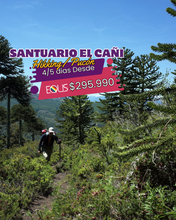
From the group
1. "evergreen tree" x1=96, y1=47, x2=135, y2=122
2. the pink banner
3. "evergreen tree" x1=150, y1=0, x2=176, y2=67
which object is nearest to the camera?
"evergreen tree" x1=150, y1=0, x2=176, y2=67

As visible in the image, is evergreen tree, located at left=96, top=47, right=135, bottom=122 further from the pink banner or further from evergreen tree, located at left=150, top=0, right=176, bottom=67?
evergreen tree, located at left=150, top=0, right=176, bottom=67

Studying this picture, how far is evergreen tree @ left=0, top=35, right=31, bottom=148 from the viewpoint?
65.1 ft

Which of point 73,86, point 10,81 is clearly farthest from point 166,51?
point 10,81

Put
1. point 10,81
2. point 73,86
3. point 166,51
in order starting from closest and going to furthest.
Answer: point 166,51, point 73,86, point 10,81

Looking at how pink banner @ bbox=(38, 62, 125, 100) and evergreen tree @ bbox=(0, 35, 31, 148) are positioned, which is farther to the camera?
evergreen tree @ bbox=(0, 35, 31, 148)

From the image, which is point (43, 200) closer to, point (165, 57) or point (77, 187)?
point (77, 187)

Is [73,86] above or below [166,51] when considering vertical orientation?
above

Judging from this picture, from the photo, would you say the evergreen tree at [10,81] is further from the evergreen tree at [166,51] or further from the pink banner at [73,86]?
the evergreen tree at [166,51]

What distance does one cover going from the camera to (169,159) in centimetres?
334

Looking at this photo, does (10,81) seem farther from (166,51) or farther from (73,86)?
(166,51)

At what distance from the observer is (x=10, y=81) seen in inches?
788

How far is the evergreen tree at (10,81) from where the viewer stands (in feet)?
65.1

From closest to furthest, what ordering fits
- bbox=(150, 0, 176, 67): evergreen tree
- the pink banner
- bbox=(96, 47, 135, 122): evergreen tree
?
1. bbox=(150, 0, 176, 67): evergreen tree
2. the pink banner
3. bbox=(96, 47, 135, 122): evergreen tree

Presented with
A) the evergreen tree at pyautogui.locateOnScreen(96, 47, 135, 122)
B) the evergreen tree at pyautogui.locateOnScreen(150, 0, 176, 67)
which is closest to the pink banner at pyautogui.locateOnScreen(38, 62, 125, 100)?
the evergreen tree at pyautogui.locateOnScreen(96, 47, 135, 122)
